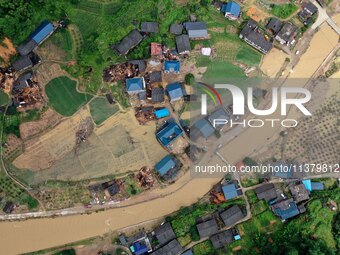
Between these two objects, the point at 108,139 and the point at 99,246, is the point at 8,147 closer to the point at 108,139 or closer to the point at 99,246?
the point at 108,139

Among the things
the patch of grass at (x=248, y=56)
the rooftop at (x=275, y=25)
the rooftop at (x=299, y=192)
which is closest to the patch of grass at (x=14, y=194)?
the rooftop at (x=299, y=192)

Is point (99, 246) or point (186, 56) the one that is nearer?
point (99, 246)

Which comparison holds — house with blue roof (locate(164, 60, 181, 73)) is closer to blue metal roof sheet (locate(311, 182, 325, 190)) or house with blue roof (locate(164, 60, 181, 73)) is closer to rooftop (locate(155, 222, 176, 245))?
rooftop (locate(155, 222, 176, 245))

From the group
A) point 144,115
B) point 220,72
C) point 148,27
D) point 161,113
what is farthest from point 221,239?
point 148,27

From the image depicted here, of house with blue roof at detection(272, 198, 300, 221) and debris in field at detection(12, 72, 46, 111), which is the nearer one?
house with blue roof at detection(272, 198, 300, 221)

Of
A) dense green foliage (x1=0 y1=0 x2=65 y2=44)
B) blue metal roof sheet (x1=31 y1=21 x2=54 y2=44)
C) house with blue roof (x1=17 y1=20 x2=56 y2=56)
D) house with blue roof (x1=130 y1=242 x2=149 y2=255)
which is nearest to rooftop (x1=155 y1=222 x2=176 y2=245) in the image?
house with blue roof (x1=130 y1=242 x2=149 y2=255)

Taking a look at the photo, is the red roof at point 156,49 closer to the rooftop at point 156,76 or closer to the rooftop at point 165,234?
the rooftop at point 156,76

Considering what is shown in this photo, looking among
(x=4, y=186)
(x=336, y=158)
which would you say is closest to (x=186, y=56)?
(x=336, y=158)
